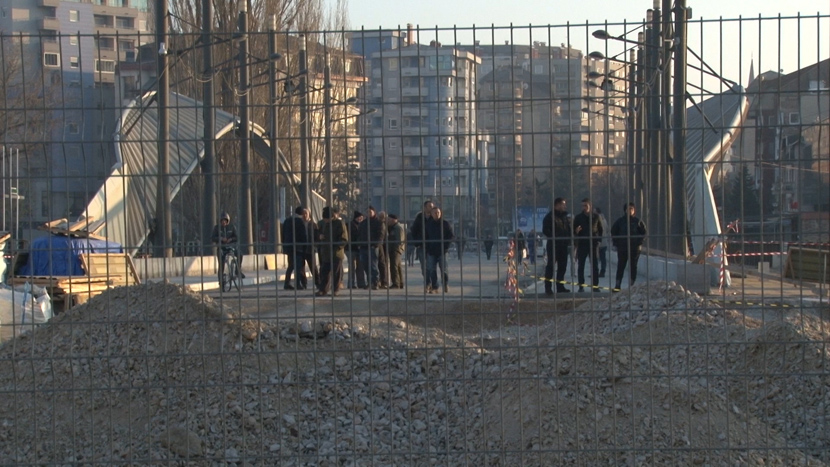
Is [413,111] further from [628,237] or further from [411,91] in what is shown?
[628,237]

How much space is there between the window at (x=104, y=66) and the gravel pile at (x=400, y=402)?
1.16 meters

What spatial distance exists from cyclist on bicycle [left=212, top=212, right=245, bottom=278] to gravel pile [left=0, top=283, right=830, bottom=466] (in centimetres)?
30

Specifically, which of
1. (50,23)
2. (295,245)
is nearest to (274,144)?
(295,245)

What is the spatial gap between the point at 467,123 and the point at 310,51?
89cm

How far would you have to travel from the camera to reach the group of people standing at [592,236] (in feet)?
15.9

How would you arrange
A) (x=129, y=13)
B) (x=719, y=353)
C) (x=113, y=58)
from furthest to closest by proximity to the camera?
(x=129, y=13), (x=719, y=353), (x=113, y=58)

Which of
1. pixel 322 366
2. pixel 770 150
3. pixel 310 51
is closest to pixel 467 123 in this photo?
Result: pixel 310 51

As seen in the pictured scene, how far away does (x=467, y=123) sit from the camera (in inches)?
189

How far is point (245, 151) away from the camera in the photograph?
17.4ft

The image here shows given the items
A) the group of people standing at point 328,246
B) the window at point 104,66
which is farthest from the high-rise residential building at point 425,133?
the window at point 104,66

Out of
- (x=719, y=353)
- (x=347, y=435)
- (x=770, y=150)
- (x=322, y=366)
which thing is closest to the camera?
(x=770, y=150)

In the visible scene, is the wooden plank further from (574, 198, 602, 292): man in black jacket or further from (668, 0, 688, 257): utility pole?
(668, 0, 688, 257): utility pole

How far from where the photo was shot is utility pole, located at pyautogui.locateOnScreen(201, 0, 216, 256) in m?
4.98

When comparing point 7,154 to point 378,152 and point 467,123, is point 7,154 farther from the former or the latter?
point 467,123
